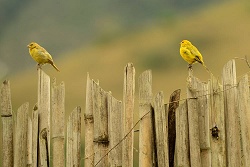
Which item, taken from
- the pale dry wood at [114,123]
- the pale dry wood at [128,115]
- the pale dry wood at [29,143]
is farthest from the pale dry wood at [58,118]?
the pale dry wood at [128,115]

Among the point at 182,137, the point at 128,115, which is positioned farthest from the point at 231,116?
the point at 128,115

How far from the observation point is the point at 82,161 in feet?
17.4

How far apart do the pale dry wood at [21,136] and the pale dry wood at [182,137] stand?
1332 millimetres

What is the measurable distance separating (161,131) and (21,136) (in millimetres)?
1274

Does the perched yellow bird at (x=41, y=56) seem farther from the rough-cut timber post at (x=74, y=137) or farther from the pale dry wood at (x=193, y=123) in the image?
the pale dry wood at (x=193, y=123)

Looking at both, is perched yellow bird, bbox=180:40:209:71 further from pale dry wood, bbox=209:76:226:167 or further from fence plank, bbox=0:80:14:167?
fence plank, bbox=0:80:14:167

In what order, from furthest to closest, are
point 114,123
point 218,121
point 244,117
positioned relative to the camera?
point 114,123 < point 218,121 < point 244,117

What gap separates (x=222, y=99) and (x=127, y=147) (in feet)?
2.38

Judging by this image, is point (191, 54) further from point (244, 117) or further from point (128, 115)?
point (244, 117)

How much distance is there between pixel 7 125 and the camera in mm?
5488

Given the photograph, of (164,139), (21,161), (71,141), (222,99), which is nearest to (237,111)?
(222,99)

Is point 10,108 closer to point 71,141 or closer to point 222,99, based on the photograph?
point 71,141

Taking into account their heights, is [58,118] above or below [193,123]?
above

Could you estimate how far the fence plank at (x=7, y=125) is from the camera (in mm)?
5484
